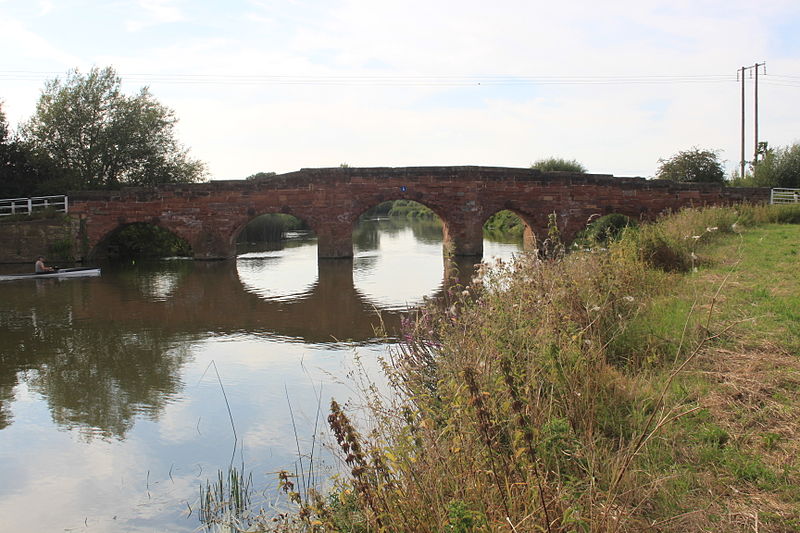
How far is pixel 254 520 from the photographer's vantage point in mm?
4207

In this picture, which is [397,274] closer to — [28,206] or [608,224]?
[608,224]

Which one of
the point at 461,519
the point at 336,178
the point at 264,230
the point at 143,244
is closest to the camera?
the point at 461,519

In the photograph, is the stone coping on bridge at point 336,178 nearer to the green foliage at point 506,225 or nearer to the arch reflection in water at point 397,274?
the arch reflection in water at point 397,274

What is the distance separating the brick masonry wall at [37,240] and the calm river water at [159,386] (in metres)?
5.70

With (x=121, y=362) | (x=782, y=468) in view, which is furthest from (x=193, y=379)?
(x=782, y=468)

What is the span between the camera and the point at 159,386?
7633 mm

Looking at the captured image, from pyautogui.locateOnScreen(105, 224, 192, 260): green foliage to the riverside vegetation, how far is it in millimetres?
21757

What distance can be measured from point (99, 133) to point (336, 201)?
12450 mm

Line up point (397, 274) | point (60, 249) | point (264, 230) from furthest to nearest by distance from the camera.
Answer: point (264, 230) → point (60, 249) → point (397, 274)

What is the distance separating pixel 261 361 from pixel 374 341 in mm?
1821

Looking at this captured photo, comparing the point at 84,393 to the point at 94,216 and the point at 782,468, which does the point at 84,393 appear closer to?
the point at 782,468

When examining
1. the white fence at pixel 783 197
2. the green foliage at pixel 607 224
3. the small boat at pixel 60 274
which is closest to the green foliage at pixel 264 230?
the small boat at pixel 60 274

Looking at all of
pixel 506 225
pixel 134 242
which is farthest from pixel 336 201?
pixel 506 225

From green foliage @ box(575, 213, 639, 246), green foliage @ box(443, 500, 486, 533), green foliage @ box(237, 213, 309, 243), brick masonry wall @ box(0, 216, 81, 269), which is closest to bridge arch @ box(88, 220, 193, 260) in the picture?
brick masonry wall @ box(0, 216, 81, 269)
